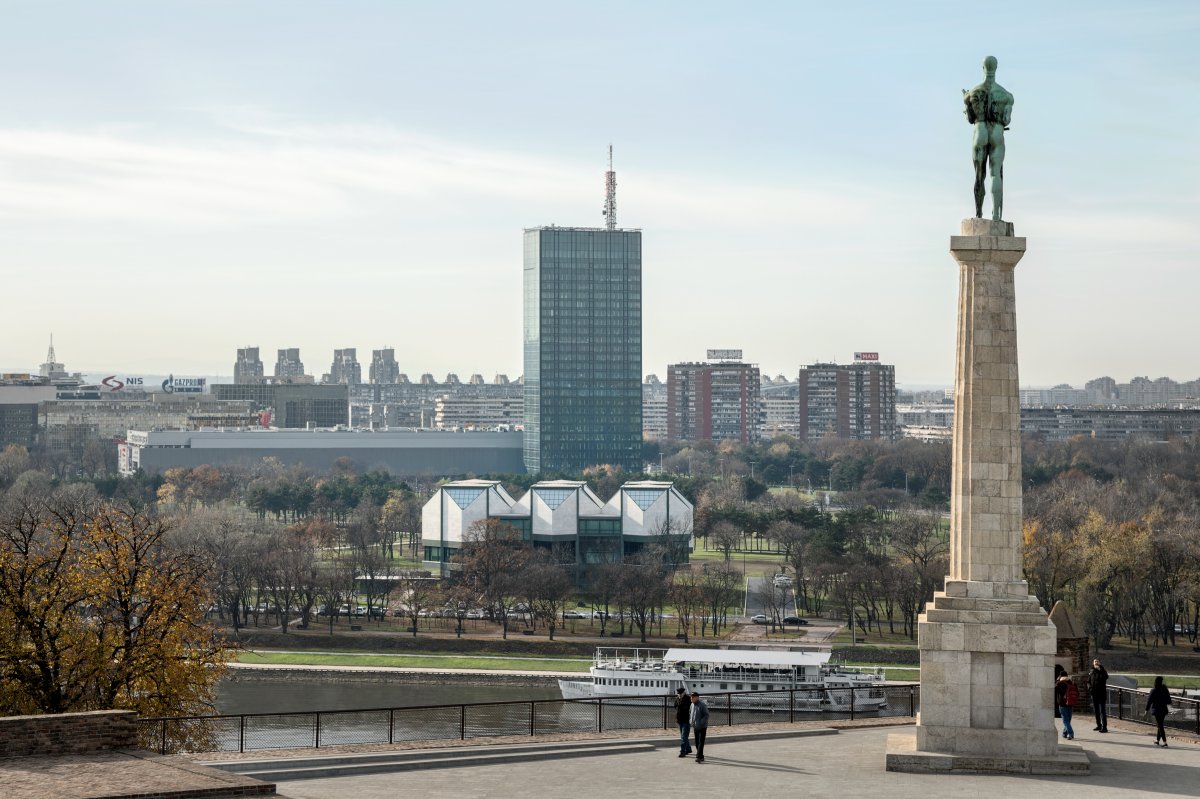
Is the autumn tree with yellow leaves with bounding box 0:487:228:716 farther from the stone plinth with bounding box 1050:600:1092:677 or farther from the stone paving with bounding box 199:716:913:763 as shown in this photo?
the stone plinth with bounding box 1050:600:1092:677

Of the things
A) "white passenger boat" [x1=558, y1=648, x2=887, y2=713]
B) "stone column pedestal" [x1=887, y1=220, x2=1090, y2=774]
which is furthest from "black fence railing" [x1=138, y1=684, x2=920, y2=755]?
"stone column pedestal" [x1=887, y1=220, x2=1090, y2=774]

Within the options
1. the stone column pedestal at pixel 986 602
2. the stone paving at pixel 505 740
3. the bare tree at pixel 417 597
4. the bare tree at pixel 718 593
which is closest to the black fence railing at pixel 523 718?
the bare tree at pixel 718 593

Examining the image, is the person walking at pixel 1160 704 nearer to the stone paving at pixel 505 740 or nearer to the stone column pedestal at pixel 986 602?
the stone column pedestal at pixel 986 602

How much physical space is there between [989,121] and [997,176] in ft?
3.78

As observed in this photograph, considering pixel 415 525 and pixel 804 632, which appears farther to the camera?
pixel 415 525

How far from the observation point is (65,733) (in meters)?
25.8

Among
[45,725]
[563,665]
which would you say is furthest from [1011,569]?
[563,665]

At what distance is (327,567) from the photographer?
106 metres

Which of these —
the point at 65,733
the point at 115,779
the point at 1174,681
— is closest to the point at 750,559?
the point at 1174,681

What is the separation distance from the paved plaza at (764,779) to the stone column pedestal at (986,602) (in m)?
0.80

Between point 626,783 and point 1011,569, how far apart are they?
8430 mm

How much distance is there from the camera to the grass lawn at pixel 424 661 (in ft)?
263

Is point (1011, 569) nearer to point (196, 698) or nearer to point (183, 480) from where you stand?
point (196, 698)

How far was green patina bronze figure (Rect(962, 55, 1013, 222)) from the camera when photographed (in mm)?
31812
